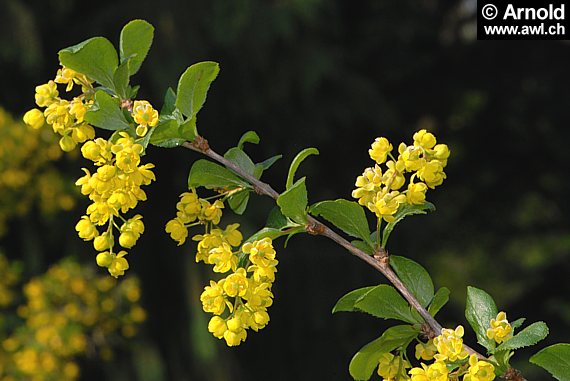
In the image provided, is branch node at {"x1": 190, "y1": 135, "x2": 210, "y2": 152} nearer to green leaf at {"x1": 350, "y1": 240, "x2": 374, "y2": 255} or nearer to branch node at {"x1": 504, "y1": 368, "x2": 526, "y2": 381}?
green leaf at {"x1": 350, "y1": 240, "x2": 374, "y2": 255}

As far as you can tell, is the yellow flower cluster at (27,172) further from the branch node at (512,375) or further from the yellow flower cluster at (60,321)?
the branch node at (512,375)

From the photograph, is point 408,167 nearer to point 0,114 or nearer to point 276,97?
point 0,114

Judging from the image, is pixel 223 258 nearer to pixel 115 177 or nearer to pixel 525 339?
pixel 115 177

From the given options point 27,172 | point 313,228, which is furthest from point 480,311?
point 27,172

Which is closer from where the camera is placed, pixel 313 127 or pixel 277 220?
pixel 277 220

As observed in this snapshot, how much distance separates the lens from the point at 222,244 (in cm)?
62

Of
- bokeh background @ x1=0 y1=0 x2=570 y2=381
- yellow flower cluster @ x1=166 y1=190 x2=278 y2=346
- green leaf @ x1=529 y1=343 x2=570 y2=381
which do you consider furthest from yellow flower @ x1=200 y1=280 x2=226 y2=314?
bokeh background @ x1=0 y1=0 x2=570 y2=381

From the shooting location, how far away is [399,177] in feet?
2.03

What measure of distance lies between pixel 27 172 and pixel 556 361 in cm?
229

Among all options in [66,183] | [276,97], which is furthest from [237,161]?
[276,97]

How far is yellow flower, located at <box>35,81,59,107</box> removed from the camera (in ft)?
2.13

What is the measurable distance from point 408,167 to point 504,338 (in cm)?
13

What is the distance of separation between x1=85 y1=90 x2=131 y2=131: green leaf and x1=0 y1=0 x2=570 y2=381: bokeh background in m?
2.09

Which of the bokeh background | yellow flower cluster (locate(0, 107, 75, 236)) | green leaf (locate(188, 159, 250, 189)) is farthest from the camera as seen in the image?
the bokeh background
